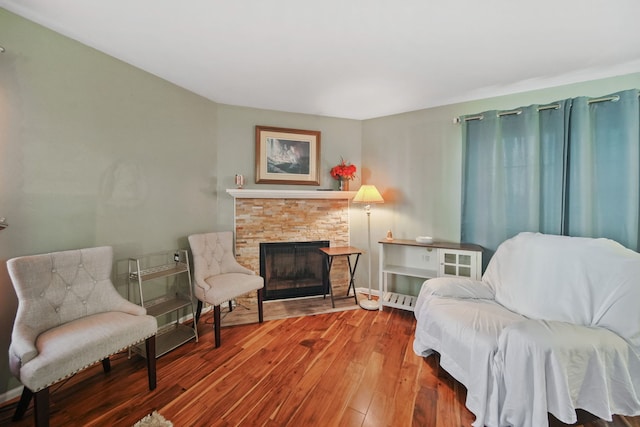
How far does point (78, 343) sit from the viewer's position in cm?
131

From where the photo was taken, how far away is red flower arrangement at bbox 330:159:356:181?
3184 mm

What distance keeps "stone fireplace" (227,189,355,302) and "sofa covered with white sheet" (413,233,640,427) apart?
62.7 inches

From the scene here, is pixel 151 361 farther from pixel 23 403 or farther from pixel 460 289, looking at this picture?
pixel 460 289

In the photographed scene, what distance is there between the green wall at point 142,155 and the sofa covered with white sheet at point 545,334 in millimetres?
1020

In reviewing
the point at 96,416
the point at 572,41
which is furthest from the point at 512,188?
the point at 96,416

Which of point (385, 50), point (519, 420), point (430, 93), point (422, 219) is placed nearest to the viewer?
point (519, 420)

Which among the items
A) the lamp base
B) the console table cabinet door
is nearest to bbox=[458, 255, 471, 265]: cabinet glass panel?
the console table cabinet door

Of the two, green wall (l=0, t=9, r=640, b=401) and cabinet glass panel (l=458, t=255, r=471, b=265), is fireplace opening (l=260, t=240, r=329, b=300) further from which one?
cabinet glass panel (l=458, t=255, r=471, b=265)

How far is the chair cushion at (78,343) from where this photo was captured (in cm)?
116

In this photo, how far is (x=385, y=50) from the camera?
1.88 meters

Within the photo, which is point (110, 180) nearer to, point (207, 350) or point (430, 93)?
point (207, 350)

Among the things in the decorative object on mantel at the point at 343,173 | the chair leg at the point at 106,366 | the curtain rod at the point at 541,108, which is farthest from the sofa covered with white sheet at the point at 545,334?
the chair leg at the point at 106,366

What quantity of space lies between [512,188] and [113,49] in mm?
3760

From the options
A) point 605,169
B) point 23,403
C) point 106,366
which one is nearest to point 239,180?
point 106,366
